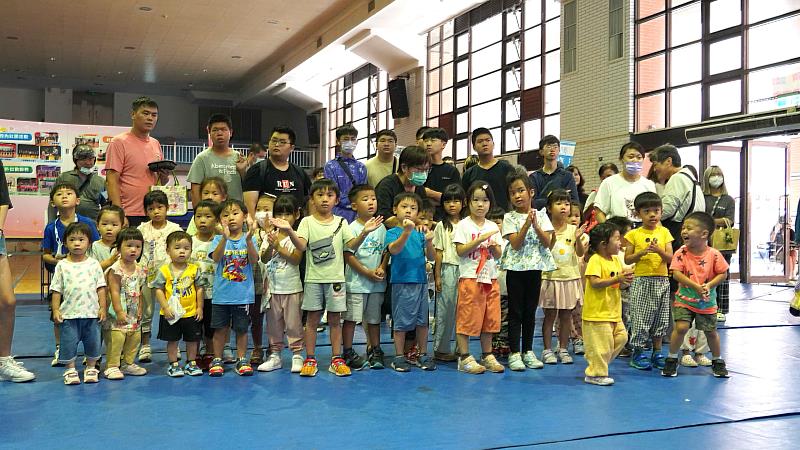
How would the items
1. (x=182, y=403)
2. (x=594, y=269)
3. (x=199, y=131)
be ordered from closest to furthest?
(x=182, y=403) < (x=594, y=269) < (x=199, y=131)

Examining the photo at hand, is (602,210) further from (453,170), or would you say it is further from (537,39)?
(537,39)

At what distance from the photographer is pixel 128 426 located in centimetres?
316

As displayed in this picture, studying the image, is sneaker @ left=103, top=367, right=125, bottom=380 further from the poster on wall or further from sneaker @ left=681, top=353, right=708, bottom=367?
the poster on wall

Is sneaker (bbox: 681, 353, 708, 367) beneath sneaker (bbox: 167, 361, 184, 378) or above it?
beneath

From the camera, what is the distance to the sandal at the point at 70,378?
160 inches

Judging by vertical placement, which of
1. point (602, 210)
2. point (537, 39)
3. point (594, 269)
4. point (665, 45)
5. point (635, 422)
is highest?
point (537, 39)

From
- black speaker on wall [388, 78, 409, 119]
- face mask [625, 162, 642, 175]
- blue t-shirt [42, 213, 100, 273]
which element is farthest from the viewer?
black speaker on wall [388, 78, 409, 119]

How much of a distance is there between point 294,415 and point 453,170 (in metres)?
2.56

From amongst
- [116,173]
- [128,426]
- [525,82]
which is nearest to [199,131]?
[525,82]

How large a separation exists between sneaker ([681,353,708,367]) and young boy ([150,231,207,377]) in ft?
11.0

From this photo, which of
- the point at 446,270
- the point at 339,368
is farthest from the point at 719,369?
the point at 339,368

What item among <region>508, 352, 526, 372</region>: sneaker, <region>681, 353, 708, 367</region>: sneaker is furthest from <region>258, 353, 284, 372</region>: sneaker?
<region>681, 353, 708, 367</region>: sneaker

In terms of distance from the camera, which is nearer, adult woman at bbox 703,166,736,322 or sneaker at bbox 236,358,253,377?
sneaker at bbox 236,358,253,377

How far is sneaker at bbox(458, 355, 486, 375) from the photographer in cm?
447
